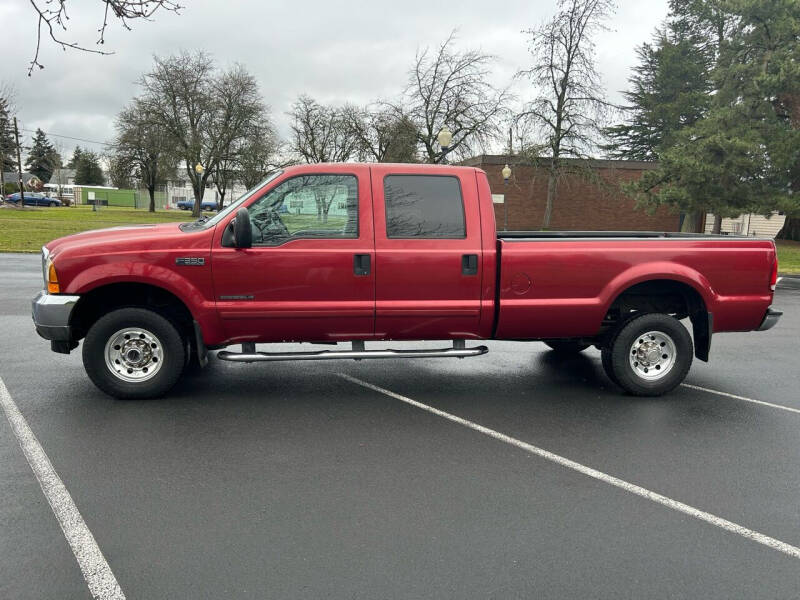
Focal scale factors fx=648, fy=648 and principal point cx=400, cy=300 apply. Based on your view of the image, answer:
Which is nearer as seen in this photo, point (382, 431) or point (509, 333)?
point (382, 431)

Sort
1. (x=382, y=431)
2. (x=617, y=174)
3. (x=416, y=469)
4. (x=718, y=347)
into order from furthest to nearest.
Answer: (x=617, y=174), (x=718, y=347), (x=382, y=431), (x=416, y=469)

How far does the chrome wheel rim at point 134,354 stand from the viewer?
5.50 m

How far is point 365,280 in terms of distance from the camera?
18.2 ft

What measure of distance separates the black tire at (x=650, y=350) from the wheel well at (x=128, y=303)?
3.89m

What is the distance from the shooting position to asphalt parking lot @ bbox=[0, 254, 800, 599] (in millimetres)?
3002

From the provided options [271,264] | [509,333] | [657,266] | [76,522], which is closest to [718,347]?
[657,266]

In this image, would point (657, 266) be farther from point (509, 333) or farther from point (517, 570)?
point (517, 570)

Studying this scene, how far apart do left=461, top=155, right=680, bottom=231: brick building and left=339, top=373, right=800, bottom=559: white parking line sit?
3233 centimetres

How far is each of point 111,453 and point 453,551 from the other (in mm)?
2526

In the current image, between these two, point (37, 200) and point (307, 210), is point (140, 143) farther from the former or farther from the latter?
point (307, 210)

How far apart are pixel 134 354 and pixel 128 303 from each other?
1.57ft

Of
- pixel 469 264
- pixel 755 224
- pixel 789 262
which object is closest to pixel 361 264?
pixel 469 264

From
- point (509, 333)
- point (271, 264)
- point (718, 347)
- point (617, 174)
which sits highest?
point (617, 174)

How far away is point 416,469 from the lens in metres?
4.24
